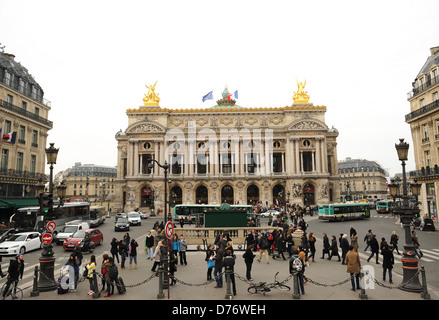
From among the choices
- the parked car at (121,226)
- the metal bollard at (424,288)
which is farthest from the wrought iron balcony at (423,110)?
the parked car at (121,226)

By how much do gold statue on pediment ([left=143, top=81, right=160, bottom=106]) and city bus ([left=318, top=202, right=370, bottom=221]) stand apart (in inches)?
1657

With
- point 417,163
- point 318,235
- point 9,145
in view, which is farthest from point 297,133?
point 9,145

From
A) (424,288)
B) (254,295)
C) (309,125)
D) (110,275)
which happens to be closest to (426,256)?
(424,288)

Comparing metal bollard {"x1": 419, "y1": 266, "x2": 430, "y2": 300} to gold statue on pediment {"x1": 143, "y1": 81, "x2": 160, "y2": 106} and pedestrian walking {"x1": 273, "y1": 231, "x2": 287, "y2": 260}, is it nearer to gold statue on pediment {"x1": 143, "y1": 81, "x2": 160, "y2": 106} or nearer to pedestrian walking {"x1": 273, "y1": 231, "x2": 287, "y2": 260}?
pedestrian walking {"x1": 273, "y1": 231, "x2": 287, "y2": 260}

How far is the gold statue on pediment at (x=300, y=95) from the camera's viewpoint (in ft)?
212

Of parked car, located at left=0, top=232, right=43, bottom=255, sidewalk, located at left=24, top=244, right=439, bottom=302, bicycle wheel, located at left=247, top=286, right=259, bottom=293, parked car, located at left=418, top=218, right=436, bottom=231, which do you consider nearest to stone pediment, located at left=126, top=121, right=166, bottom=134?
parked car, located at left=0, top=232, right=43, bottom=255

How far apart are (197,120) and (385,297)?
184 ft

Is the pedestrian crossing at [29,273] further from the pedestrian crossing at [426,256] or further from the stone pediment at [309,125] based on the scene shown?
the stone pediment at [309,125]

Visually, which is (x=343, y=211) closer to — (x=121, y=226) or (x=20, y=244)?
(x=121, y=226)

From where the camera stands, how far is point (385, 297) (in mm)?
10273

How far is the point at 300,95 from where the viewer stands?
65.1 m

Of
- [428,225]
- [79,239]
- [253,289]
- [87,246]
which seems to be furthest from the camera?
[428,225]

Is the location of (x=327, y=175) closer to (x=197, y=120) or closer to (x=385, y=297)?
(x=197, y=120)

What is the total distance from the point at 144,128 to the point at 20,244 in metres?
45.0
